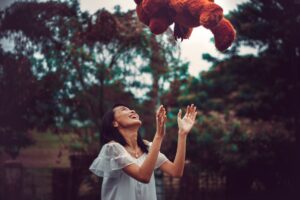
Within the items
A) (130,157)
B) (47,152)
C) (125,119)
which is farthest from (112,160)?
(47,152)

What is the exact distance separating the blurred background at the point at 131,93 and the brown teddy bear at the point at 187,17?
2.65m

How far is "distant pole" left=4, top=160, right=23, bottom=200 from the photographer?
4.43 metres

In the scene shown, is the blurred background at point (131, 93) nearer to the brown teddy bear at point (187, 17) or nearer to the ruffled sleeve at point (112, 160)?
the brown teddy bear at point (187, 17)

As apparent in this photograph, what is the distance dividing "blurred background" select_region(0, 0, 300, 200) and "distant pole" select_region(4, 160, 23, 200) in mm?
11

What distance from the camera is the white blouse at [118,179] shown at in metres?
1.53

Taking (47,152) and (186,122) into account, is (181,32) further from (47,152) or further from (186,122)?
(47,152)

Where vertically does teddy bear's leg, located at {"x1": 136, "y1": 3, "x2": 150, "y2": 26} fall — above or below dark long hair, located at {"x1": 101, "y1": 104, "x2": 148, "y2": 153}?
above

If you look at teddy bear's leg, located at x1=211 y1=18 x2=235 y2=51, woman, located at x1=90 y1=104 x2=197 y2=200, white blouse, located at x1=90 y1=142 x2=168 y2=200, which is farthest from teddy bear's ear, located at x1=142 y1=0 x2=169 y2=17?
white blouse, located at x1=90 y1=142 x2=168 y2=200

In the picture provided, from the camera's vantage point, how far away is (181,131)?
156cm

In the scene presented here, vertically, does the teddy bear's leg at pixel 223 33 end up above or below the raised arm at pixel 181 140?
above

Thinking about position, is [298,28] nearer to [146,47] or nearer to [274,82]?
[274,82]

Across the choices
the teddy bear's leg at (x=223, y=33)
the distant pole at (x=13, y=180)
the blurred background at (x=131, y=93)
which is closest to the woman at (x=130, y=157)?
the teddy bear's leg at (x=223, y=33)

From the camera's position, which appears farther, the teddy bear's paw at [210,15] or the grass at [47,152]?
the grass at [47,152]

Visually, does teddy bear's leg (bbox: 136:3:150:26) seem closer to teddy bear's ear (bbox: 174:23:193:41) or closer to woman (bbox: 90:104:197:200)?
teddy bear's ear (bbox: 174:23:193:41)
